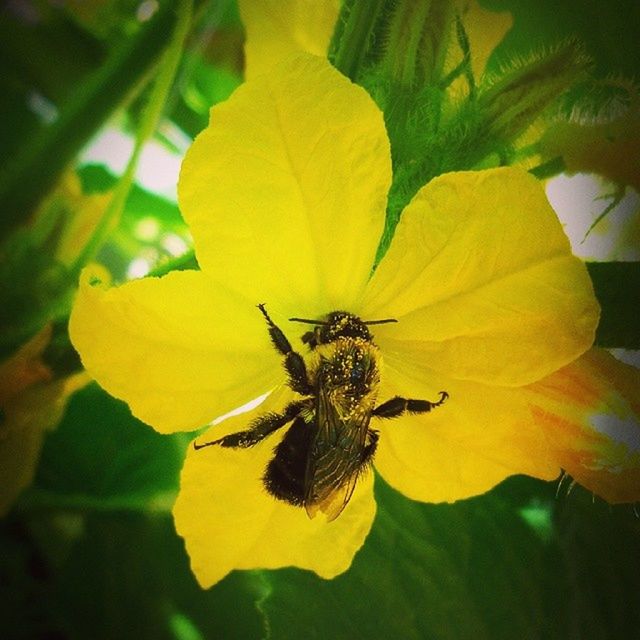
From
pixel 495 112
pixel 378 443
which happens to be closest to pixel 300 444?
pixel 378 443

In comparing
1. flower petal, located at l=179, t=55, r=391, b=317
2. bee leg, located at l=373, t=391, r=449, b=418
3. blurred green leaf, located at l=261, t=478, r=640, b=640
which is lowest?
blurred green leaf, located at l=261, t=478, r=640, b=640

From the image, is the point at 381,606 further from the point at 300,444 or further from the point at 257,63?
the point at 257,63

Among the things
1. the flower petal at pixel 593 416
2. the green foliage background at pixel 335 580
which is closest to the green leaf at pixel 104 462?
the green foliage background at pixel 335 580

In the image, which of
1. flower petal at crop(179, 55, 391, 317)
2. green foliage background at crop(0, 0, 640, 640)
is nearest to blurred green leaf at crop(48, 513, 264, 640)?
green foliage background at crop(0, 0, 640, 640)

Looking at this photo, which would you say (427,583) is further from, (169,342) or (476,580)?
(169,342)

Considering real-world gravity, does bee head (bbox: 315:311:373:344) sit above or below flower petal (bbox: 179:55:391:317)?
below

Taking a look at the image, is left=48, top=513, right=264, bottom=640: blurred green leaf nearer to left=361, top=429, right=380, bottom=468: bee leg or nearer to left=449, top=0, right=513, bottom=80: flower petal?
left=361, top=429, right=380, bottom=468: bee leg
